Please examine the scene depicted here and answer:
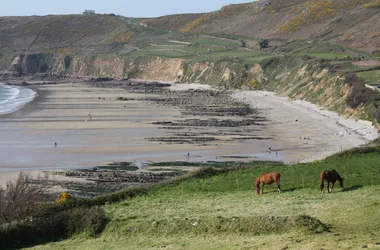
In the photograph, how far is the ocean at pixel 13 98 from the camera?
96.8 metres

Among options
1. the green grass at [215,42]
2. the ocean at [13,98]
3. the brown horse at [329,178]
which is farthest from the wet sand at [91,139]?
the green grass at [215,42]

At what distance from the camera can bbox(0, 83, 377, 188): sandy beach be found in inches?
2035

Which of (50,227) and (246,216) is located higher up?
(246,216)

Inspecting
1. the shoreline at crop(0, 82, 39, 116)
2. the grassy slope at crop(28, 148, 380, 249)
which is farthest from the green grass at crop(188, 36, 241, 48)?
the grassy slope at crop(28, 148, 380, 249)

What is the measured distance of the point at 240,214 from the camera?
24.2m

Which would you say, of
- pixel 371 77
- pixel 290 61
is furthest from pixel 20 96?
pixel 371 77

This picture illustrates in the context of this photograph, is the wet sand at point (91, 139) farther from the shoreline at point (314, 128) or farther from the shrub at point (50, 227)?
the shrub at point (50, 227)

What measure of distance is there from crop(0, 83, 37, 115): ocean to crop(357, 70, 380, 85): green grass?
4321 centimetres

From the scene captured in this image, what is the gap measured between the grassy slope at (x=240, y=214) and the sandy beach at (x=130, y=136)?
16561 mm

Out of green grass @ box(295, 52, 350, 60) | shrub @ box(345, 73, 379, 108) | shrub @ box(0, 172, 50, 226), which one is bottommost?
shrub @ box(0, 172, 50, 226)

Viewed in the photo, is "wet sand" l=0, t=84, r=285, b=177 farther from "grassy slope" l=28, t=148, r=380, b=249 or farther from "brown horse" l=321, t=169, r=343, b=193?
"brown horse" l=321, t=169, r=343, b=193

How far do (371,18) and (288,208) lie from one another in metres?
138

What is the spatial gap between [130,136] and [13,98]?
181ft

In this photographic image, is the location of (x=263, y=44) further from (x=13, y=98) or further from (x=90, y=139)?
(x=90, y=139)
